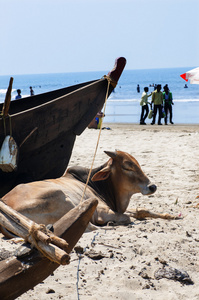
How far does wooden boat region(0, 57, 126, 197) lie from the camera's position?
5.84 m

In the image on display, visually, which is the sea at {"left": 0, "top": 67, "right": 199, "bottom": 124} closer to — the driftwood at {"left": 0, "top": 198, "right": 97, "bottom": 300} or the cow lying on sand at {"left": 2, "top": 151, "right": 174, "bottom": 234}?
the cow lying on sand at {"left": 2, "top": 151, "right": 174, "bottom": 234}

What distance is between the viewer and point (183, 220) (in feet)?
18.6

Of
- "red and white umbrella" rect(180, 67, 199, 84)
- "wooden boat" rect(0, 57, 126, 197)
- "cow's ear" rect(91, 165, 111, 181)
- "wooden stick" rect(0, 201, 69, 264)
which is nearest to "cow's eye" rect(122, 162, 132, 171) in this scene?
"cow's ear" rect(91, 165, 111, 181)

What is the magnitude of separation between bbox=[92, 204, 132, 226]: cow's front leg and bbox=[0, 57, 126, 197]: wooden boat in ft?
3.73

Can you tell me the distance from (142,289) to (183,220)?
7.10 feet

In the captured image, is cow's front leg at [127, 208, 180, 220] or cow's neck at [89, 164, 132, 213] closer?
cow's front leg at [127, 208, 180, 220]

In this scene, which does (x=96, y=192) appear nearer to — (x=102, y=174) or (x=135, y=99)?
(x=102, y=174)

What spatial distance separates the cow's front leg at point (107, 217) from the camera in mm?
5566

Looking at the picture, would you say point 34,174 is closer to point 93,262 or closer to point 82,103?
point 82,103

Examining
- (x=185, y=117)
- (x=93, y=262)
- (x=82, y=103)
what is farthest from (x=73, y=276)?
(x=185, y=117)

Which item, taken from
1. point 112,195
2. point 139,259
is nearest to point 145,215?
point 112,195

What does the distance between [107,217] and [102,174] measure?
61 cm

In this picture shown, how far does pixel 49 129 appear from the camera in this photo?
620 cm

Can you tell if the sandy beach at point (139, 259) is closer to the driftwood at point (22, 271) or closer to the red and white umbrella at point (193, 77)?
the driftwood at point (22, 271)
